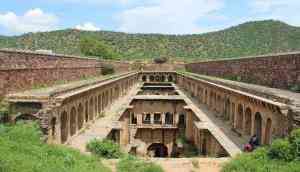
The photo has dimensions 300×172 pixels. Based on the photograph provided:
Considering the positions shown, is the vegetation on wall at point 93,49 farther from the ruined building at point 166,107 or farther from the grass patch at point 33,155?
the grass patch at point 33,155

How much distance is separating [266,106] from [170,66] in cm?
5097

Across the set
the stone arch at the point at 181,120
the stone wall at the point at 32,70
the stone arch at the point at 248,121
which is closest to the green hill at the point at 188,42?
the stone arch at the point at 181,120

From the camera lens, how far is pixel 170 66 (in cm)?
6469

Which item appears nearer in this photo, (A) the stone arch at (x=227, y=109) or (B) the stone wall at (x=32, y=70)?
(B) the stone wall at (x=32, y=70)

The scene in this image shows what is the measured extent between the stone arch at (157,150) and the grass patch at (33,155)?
707 inches

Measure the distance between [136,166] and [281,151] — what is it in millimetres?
4358

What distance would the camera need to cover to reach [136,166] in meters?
10.8

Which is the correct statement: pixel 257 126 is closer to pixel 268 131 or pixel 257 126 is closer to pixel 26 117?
pixel 268 131

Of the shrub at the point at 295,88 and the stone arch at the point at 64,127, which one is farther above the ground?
the shrub at the point at 295,88

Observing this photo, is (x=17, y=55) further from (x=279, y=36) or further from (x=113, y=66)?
(x=279, y=36)

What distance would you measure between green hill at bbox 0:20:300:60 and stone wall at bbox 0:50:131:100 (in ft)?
231

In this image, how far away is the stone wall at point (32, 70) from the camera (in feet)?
46.0

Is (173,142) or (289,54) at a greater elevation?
(289,54)

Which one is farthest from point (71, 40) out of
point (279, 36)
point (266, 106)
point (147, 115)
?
point (266, 106)
